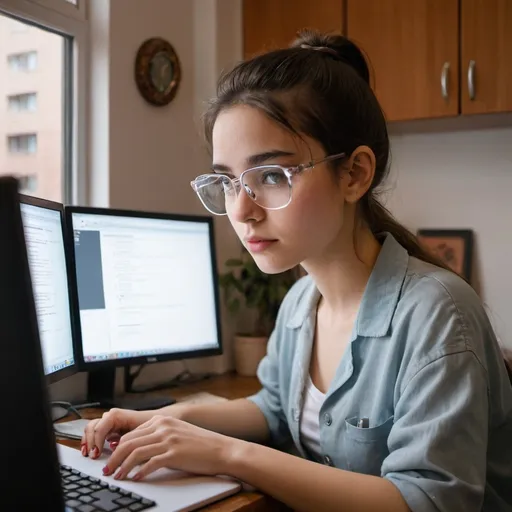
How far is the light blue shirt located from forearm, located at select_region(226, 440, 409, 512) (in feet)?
0.11

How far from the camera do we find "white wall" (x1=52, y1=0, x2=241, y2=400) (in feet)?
5.90

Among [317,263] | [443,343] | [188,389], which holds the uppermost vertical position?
[317,263]

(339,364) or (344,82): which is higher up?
(344,82)

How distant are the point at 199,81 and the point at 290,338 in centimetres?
111

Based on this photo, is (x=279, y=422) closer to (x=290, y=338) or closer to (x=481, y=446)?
(x=290, y=338)

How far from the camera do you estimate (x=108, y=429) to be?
1.09 metres

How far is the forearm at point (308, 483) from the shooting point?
0.87m

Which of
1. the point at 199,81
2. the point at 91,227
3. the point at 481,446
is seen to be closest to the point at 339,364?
the point at 481,446

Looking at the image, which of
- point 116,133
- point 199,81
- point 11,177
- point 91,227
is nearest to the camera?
point 11,177

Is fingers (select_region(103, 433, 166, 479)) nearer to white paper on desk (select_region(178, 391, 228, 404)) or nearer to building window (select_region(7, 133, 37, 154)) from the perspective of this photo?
white paper on desk (select_region(178, 391, 228, 404))

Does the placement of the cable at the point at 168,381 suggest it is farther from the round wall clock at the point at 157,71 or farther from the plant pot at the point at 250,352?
the round wall clock at the point at 157,71

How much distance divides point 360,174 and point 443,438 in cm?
48

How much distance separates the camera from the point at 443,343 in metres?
0.94

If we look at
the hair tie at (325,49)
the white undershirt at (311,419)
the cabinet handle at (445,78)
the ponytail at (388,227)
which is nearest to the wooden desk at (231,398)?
the white undershirt at (311,419)
